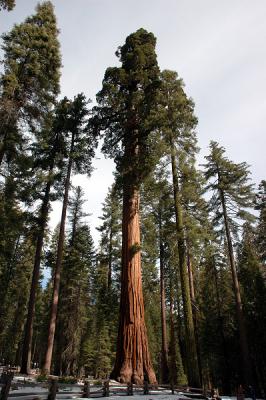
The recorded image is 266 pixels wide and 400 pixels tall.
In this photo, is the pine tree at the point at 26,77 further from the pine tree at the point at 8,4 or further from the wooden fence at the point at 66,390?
the wooden fence at the point at 66,390

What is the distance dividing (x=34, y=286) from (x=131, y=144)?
9542mm

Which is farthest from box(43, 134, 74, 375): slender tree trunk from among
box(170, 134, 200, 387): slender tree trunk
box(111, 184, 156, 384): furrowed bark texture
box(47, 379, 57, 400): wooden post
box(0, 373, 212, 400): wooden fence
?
box(47, 379, 57, 400): wooden post

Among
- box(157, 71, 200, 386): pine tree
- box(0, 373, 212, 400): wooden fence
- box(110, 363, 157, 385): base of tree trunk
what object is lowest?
box(0, 373, 212, 400): wooden fence

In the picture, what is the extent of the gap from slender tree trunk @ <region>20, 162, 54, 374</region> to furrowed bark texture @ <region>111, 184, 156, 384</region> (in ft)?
22.7

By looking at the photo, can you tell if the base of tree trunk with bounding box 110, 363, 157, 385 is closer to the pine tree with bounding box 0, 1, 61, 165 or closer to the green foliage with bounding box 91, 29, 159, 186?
the green foliage with bounding box 91, 29, 159, 186

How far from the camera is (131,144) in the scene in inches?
589

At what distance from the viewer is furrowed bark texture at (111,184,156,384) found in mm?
10805

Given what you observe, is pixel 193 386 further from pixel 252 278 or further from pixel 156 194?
pixel 252 278

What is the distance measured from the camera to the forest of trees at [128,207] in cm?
1411

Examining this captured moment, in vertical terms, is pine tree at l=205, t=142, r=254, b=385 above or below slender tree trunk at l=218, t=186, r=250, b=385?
above

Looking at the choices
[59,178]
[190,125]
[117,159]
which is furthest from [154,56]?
[59,178]

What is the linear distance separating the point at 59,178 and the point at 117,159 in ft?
18.7

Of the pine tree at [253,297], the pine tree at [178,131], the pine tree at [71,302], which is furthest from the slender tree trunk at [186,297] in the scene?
the pine tree at [71,302]

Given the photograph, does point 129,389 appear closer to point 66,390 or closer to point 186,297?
point 66,390
